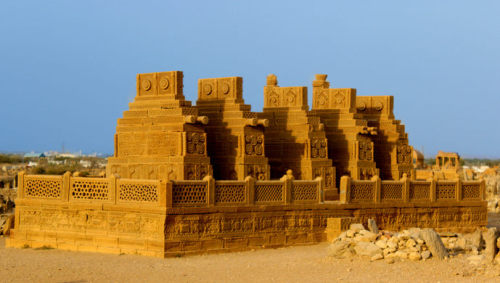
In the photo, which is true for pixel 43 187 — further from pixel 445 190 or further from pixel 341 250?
pixel 445 190

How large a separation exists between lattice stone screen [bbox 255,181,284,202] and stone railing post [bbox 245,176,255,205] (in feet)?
0.52

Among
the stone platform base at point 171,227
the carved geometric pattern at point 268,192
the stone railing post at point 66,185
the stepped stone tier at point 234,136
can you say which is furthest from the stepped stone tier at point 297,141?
the stone railing post at point 66,185

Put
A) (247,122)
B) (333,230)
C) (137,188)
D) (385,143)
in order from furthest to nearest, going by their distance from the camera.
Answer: (385,143)
(247,122)
(333,230)
(137,188)

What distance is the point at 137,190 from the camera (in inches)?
687

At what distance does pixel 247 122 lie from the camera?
2097 centimetres

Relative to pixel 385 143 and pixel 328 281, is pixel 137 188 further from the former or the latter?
pixel 385 143

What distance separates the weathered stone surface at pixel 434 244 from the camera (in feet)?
52.7

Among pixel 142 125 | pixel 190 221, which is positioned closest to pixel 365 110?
pixel 142 125

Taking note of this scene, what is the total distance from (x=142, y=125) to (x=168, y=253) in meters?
4.81

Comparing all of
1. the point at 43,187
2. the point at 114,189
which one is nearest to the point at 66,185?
the point at 43,187

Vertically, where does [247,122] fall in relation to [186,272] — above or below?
above

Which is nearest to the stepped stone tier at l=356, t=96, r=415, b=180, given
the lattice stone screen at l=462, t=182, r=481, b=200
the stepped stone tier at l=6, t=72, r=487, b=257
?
the stepped stone tier at l=6, t=72, r=487, b=257

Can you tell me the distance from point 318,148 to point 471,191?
484 cm

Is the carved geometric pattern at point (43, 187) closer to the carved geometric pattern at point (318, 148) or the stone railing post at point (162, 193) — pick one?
the stone railing post at point (162, 193)
